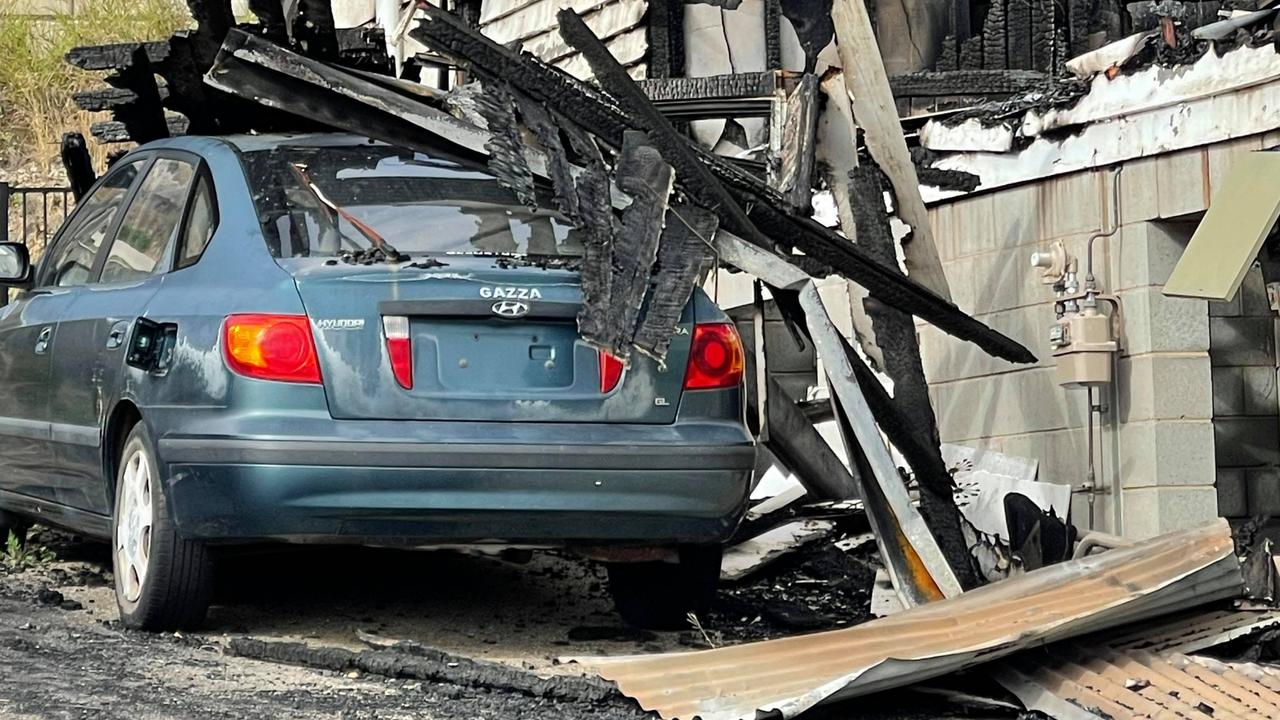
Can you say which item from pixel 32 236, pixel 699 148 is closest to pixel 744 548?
pixel 699 148

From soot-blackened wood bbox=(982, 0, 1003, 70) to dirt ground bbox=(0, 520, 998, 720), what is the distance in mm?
4155

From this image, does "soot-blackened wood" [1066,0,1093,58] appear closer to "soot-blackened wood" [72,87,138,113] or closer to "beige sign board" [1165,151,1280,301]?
"beige sign board" [1165,151,1280,301]

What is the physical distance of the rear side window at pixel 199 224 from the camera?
6012 mm

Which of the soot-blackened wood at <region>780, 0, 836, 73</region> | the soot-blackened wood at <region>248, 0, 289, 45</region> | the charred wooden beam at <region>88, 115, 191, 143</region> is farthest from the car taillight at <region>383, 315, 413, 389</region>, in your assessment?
the soot-blackened wood at <region>780, 0, 836, 73</region>

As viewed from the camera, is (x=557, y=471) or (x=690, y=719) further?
(x=557, y=471)

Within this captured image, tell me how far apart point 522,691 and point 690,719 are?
58cm

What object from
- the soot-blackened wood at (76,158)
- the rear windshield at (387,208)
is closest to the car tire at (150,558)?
the rear windshield at (387,208)

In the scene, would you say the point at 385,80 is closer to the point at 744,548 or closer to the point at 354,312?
the point at 354,312

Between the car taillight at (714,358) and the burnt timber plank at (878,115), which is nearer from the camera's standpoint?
the car taillight at (714,358)

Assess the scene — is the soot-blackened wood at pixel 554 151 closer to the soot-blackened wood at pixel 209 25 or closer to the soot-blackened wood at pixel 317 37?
the soot-blackened wood at pixel 317 37

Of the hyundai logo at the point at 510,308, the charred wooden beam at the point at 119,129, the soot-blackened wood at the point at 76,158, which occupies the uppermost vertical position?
the charred wooden beam at the point at 119,129

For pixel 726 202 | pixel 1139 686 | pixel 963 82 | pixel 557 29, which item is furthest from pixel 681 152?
A: pixel 557 29

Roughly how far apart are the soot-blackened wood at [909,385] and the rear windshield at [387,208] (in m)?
1.24

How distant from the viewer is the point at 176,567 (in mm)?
5727
